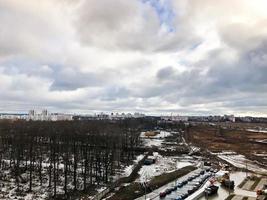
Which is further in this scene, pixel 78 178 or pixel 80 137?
pixel 80 137

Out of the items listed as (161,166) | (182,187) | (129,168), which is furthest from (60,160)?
(182,187)

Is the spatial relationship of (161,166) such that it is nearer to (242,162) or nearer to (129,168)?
(129,168)

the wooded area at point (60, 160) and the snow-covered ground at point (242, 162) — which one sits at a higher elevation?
the wooded area at point (60, 160)

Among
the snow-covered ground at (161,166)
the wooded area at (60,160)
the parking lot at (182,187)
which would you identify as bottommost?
the parking lot at (182,187)

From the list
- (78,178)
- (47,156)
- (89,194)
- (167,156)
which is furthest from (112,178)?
(167,156)

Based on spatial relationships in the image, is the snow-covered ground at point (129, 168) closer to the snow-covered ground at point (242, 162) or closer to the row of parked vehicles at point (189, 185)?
the row of parked vehicles at point (189, 185)

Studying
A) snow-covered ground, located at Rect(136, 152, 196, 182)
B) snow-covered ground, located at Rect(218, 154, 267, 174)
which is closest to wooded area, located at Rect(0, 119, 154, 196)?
snow-covered ground, located at Rect(136, 152, 196, 182)

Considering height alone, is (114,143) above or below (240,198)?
above

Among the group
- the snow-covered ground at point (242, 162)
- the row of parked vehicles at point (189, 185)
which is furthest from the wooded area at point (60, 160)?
the snow-covered ground at point (242, 162)

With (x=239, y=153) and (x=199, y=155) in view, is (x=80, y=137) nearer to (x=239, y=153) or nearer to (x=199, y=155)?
(x=199, y=155)
